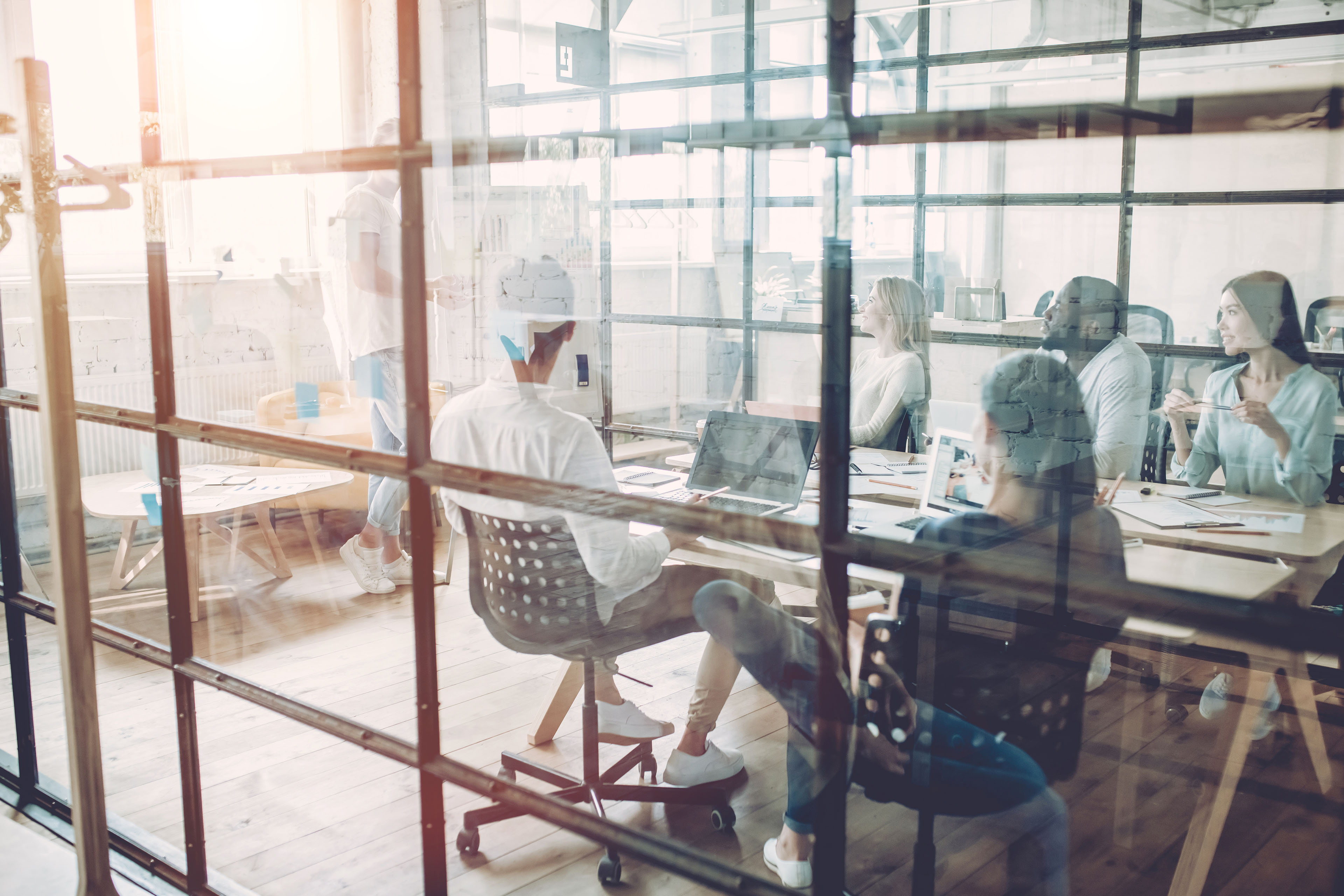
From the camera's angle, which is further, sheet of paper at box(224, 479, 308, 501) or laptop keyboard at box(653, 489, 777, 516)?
sheet of paper at box(224, 479, 308, 501)

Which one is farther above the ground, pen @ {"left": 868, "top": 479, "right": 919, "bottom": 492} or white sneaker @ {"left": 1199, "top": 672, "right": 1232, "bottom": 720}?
pen @ {"left": 868, "top": 479, "right": 919, "bottom": 492}

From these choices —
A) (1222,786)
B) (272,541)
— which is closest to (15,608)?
(272,541)

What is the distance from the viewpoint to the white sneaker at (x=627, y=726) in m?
2.49

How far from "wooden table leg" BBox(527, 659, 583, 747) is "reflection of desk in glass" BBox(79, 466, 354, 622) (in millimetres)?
999

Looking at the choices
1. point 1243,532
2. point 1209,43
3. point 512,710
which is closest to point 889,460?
point 1243,532

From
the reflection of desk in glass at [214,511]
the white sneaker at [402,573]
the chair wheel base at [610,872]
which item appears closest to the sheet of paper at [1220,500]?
the chair wheel base at [610,872]

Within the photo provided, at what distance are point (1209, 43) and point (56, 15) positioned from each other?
3996 millimetres

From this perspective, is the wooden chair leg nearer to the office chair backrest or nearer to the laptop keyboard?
the laptop keyboard

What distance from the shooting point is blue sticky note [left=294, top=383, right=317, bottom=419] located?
2.07 m

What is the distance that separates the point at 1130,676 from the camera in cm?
321

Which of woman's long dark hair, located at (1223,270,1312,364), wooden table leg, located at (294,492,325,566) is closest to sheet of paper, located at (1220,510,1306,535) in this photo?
woman's long dark hair, located at (1223,270,1312,364)

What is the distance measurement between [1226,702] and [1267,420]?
3.12 ft

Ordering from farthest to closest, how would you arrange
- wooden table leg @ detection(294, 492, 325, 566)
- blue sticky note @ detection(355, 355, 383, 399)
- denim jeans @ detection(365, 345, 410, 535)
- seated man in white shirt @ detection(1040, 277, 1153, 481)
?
1. wooden table leg @ detection(294, 492, 325, 566)
2. seated man in white shirt @ detection(1040, 277, 1153, 481)
3. blue sticky note @ detection(355, 355, 383, 399)
4. denim jeans @ detection(365, 345, 410, 535)

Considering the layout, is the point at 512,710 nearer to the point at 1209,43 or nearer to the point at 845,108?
the point at 845,108
